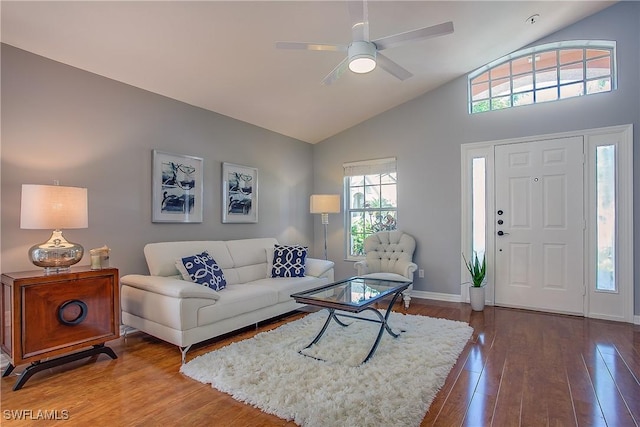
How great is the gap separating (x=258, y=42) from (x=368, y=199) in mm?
3030

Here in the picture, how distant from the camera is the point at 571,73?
3994mm

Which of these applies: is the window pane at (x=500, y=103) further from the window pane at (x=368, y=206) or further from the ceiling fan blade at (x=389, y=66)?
the ceiling fan blade at (x=389, y=66)

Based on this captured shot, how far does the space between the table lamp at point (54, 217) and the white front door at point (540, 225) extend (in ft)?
14.9

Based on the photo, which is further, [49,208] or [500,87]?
[500,87]

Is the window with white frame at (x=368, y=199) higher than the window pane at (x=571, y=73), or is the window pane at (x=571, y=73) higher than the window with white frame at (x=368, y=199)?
the window pane at (x=571, y=73)

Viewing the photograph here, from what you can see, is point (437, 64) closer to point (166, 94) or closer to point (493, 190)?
point (493, 190)

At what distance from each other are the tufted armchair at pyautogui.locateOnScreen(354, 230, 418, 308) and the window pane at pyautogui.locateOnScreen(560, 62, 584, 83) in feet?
8.81

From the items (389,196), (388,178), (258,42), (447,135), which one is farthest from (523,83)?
(258,42)

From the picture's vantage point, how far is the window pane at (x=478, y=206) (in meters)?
4.46

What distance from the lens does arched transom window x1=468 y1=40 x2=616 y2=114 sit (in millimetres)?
3861

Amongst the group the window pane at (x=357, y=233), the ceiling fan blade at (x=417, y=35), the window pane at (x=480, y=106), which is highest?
the window pane at (x=480, y=106)

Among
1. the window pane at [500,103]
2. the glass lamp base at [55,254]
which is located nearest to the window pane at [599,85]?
the window pane at [500,103]

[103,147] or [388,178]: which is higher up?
[103,147]

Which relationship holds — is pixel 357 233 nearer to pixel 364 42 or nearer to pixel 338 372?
pixel 338 372
